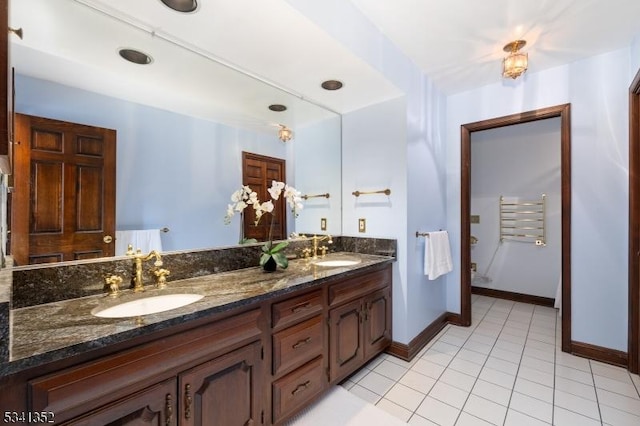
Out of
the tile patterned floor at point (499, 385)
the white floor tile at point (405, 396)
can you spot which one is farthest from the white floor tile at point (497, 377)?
the white floor tile at point (405, 396)

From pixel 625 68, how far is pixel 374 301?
2610 millimetres

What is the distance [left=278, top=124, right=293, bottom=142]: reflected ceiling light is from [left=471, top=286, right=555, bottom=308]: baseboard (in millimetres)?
3539

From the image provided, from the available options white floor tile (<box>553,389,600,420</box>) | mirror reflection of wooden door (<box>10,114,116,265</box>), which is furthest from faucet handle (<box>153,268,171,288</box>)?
white floor tile (<box>553,389,600,420</box>)

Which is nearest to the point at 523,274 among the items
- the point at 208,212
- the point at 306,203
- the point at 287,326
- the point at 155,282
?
the point at 306,203

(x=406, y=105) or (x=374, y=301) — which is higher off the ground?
(x=406, y=105)

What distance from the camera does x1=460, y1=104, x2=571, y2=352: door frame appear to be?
2377mm

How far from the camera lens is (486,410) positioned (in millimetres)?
1702

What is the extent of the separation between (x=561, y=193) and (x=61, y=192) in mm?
3393

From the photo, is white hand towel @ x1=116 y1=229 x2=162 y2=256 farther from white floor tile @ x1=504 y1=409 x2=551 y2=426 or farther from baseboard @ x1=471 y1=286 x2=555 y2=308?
baseboard @ x1=471 y1=286 x2=555 y2=308

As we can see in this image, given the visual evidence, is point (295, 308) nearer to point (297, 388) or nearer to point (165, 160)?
point (297, 388)

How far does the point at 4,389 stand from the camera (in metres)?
0.74

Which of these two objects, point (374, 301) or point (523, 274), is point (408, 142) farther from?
point (523, 274)

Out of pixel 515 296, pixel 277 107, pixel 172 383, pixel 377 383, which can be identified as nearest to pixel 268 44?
pixel 277 107

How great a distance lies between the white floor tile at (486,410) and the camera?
64.2 inches
